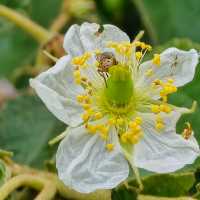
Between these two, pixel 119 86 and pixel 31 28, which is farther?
pixel 31 28

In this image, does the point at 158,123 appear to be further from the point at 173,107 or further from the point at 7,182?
the point at 7,182

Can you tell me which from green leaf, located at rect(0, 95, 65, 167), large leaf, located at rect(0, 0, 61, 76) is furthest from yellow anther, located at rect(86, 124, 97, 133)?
large leaf, located at rect(0, 0, 61, 76)

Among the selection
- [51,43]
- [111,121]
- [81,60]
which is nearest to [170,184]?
[111,121]

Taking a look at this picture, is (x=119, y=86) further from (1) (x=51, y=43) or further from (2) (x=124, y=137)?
(1) (x=51, y=43)

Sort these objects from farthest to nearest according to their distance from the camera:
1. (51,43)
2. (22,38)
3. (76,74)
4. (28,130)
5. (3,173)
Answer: (22,38)
(28,130)
(51,43)
(76,74)
(3,173)

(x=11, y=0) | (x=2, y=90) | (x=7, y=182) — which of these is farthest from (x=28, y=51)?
(x=7, y=182)
